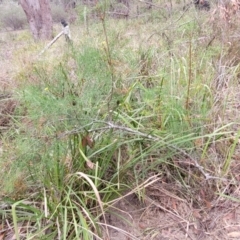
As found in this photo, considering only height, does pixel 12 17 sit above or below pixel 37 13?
below

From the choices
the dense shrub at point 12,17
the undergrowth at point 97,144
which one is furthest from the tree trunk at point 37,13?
the undergrowth at point 97,144

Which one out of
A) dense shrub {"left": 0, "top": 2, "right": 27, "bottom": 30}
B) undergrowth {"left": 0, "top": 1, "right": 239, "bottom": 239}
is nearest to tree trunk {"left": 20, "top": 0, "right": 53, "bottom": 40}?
dense shrub {"left": 0, "top": 2, "right": 27, "bottom": 30}

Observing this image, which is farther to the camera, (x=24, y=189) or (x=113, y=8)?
(x=113, y=8)

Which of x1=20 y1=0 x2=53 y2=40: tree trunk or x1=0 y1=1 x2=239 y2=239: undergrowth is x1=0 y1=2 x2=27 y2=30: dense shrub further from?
x1=0 y1=1 x2=239 y2=239: undergrowth

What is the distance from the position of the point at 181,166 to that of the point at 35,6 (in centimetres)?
639

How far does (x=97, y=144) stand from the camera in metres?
1.72

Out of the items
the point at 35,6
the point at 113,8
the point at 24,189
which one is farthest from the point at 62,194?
the point at 35,6

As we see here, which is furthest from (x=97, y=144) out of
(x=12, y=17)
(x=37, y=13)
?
(x=12, y=17)

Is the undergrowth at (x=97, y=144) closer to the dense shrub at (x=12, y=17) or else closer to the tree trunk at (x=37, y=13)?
the tree trunk at (x=37, y=13)

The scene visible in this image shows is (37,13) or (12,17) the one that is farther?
(12,17)

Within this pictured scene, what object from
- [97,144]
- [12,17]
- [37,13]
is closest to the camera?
[97,144]

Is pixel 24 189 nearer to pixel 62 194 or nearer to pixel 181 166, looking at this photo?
pixel 62 194

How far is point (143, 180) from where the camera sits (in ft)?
5.70

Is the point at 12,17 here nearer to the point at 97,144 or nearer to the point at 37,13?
the point at 37,13
